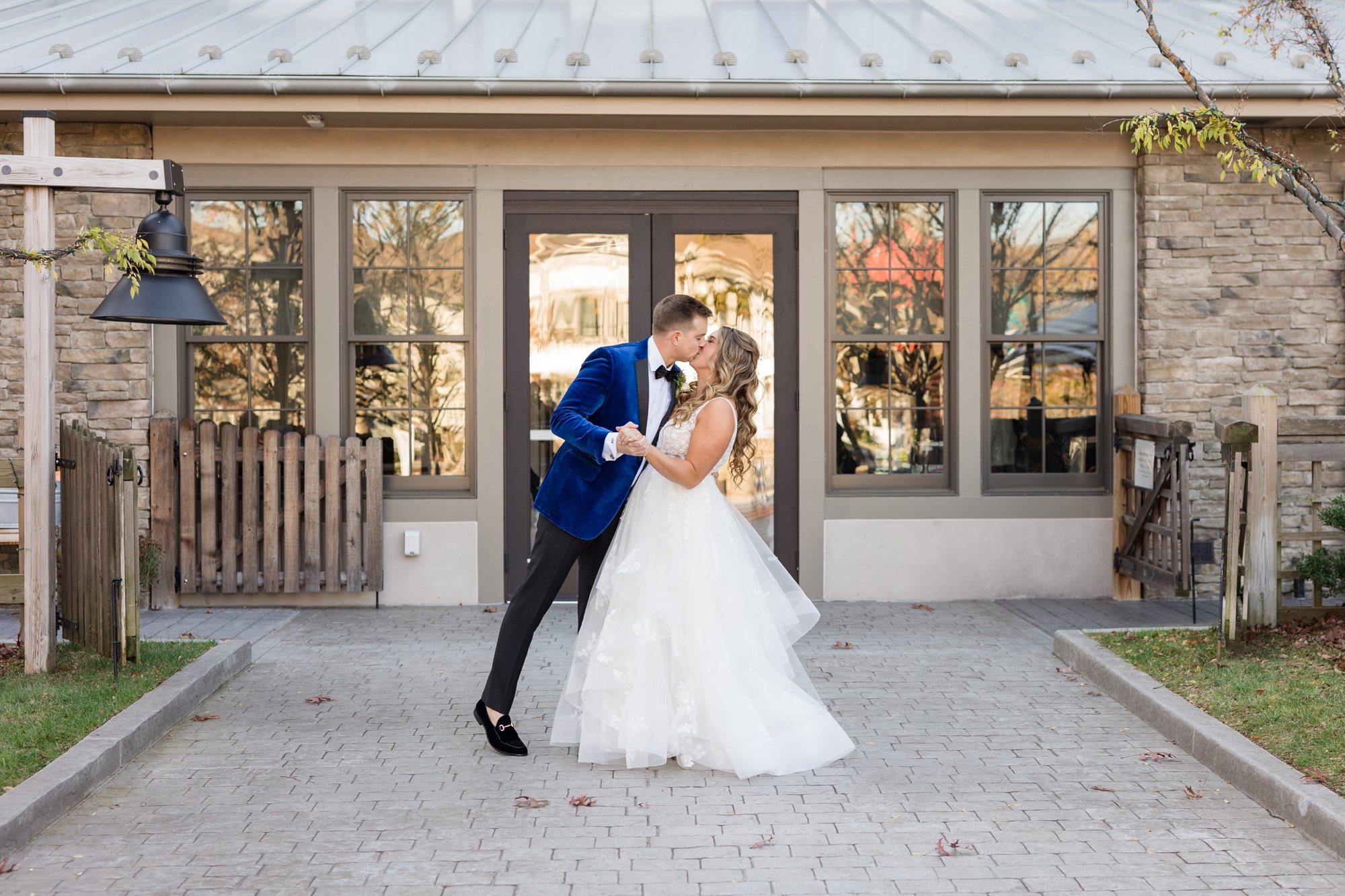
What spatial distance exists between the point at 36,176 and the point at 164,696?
265 cm

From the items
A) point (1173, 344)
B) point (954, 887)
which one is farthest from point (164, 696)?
point (1173, 344)

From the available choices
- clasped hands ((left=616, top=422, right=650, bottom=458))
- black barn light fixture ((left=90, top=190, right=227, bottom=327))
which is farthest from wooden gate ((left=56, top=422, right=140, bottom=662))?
clasped hands ((left=616, top=422, right=650, bottom=458))

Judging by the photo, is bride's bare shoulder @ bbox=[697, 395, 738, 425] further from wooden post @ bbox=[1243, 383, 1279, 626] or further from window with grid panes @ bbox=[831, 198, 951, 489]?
window with grid panes @ bbox=[831, 198, 951, 489]

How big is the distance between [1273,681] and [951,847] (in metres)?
2.58

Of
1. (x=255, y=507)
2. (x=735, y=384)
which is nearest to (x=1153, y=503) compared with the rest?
(x=735, y=384)

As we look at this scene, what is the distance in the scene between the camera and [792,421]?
28.9ft

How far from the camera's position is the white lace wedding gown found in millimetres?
4930

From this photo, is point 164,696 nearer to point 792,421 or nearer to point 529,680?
point 529,680

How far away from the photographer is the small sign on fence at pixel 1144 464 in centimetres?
800

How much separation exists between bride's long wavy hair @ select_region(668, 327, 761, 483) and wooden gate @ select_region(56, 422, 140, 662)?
2.84 m

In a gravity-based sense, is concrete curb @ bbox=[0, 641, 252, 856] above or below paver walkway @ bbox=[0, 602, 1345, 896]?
above

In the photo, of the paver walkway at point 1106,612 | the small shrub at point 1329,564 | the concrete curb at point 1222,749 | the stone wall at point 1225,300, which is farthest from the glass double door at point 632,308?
the small shrub at point 1329,564

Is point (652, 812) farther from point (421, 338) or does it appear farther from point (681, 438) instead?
point (421, 338)

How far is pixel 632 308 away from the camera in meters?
8.73
